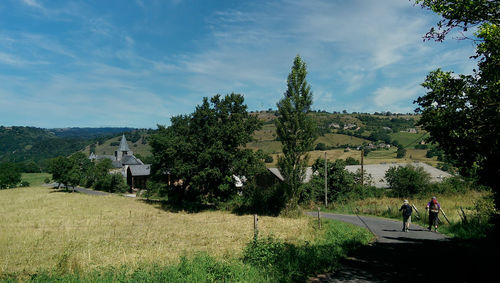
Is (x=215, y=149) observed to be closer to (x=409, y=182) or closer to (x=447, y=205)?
(x=447, y=205)

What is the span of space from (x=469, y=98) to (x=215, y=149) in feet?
87.8

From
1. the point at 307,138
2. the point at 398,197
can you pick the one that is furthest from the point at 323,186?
the point at 307,138

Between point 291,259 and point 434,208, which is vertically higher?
point 434,208

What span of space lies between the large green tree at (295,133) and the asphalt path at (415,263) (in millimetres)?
15934

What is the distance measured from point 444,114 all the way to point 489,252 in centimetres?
663

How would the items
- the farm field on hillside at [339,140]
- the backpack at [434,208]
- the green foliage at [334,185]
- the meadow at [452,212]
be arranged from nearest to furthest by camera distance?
1. the meadow at [452,212]
2. the backpack at [434,208]
3. the green foliage at [334,185]
4. the farm field on hillside at [339,140]

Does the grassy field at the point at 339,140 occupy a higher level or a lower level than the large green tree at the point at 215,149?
higher

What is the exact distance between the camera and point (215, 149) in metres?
32.5

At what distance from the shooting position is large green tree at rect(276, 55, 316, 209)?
30.2m

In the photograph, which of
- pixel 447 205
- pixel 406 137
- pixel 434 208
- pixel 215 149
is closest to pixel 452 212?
pixel 434 208

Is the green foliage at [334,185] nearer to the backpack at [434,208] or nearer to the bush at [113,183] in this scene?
the backpack at [434,208]

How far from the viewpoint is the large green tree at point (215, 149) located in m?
33.3

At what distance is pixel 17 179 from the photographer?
87188 mm

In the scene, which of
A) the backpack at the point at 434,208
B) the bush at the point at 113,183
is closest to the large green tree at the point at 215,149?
the backpack at the point at 434,208
